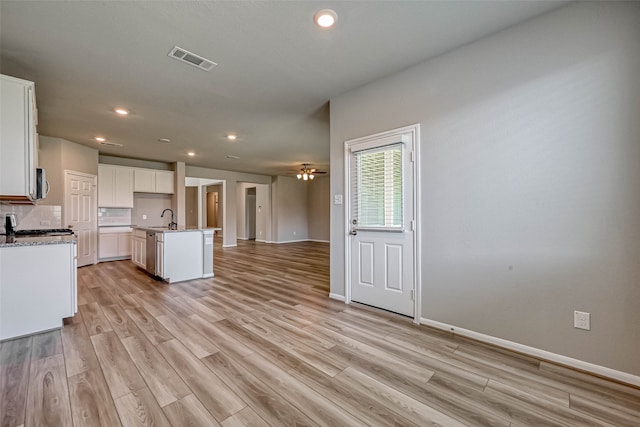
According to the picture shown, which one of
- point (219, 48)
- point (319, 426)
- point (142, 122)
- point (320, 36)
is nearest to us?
point (319, 426)

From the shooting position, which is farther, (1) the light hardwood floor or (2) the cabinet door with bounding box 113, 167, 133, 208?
(2) the cabinet door with bounding box 113, 167, 133, 208

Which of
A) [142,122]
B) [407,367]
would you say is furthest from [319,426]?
[142,122]

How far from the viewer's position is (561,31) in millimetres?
2020

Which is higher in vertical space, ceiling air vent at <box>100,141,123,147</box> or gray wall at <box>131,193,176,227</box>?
ceiling air vent at <box>100,141,123,147</box>

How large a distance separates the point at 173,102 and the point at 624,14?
14.7 feet

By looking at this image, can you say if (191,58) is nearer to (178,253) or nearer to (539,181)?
(178,253)

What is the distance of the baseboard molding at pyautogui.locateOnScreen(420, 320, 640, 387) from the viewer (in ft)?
5.98

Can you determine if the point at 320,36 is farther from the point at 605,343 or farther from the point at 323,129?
the point at 605,343

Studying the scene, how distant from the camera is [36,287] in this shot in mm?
2594

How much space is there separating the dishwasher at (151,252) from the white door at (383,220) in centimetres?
354

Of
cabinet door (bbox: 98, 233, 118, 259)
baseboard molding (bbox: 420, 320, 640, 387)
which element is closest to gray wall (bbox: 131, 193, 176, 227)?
cabinet door (bbox: 98, 233, 118, 259)

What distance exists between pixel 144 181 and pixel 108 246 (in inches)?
70.5

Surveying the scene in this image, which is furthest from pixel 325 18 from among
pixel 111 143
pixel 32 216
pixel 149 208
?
pixel 149 208

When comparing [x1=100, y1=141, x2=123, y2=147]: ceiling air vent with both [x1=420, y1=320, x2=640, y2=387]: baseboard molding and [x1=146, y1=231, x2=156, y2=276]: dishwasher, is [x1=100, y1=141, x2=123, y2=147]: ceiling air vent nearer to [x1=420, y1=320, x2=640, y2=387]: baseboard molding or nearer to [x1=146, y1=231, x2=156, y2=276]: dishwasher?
[x1=146, y1=231, x2=156, y2=276]: dishwasher
